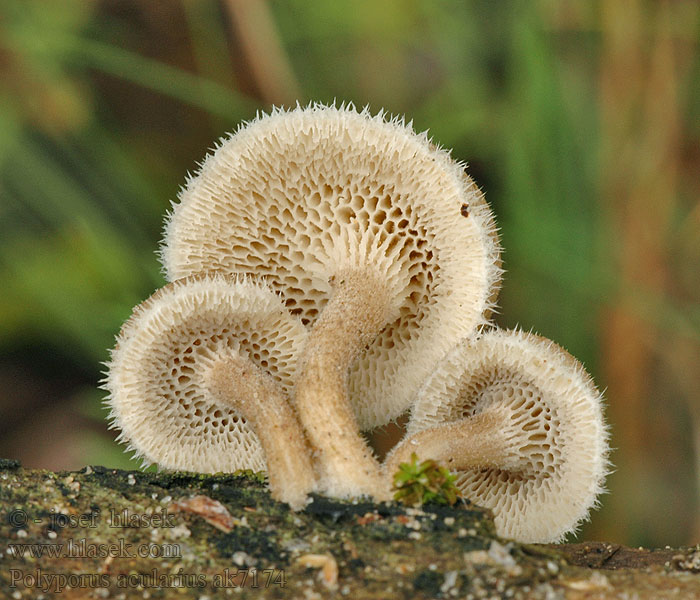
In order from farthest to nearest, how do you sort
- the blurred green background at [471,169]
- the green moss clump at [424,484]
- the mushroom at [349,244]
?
the blurred green background at [471,169] → the mushroom at [349,244] → the green moss clump at [424,484]

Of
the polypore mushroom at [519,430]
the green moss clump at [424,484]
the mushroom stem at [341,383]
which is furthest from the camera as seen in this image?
the polypore mushroom at [519,430]

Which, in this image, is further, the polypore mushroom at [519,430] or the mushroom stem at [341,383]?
the polypore mushroom at [519,430]

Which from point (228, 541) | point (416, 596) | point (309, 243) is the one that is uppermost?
point (309, 243)

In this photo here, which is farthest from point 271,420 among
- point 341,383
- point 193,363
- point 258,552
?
point 258,552

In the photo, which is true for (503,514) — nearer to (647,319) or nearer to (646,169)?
(647,319)

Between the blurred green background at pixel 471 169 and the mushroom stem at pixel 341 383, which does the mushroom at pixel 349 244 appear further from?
the blurred green background at pixel 471 169

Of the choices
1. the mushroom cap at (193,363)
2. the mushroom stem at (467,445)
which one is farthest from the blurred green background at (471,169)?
the mushroom stem at (467,445)

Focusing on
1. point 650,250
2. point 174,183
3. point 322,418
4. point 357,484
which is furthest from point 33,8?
point 650,250
